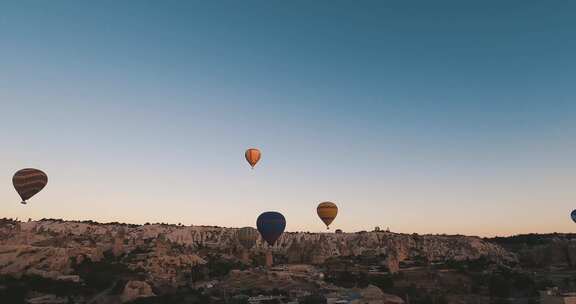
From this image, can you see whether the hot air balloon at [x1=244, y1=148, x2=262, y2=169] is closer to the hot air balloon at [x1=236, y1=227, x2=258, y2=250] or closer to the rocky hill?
the rocky hill

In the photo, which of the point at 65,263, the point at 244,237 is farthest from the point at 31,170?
the point at 244,237

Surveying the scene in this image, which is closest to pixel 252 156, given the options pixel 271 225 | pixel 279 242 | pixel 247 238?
pixel 271 225

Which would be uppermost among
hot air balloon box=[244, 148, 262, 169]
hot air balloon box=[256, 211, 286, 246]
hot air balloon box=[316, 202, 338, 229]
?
hot air balloon box=[244, 148, 262, 169]

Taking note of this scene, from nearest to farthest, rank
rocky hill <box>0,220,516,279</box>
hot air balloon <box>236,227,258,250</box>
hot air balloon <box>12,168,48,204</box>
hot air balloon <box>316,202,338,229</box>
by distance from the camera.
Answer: hot air balloon <box>12,168,48,204</box> → hot air balloon <box>316,202,338,229</box> → rocky hill <box>0,220,516,279</box> → hot air balloon <box>236,227,258,250</box>

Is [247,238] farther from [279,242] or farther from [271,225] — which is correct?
[271,225]

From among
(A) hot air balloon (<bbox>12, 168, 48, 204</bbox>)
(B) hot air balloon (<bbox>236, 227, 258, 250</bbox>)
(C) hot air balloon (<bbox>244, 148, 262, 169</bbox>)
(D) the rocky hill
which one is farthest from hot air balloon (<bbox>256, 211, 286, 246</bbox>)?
(B) hot air balloon (<bbox>236, 227, 258, 250</bbox>)

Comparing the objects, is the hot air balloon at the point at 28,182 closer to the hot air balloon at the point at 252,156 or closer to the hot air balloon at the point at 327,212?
the hot air balloon at the point at 252,156

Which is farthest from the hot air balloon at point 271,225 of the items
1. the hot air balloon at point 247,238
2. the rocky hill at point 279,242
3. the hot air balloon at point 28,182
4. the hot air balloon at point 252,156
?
the hot air balloon at point 247,238
